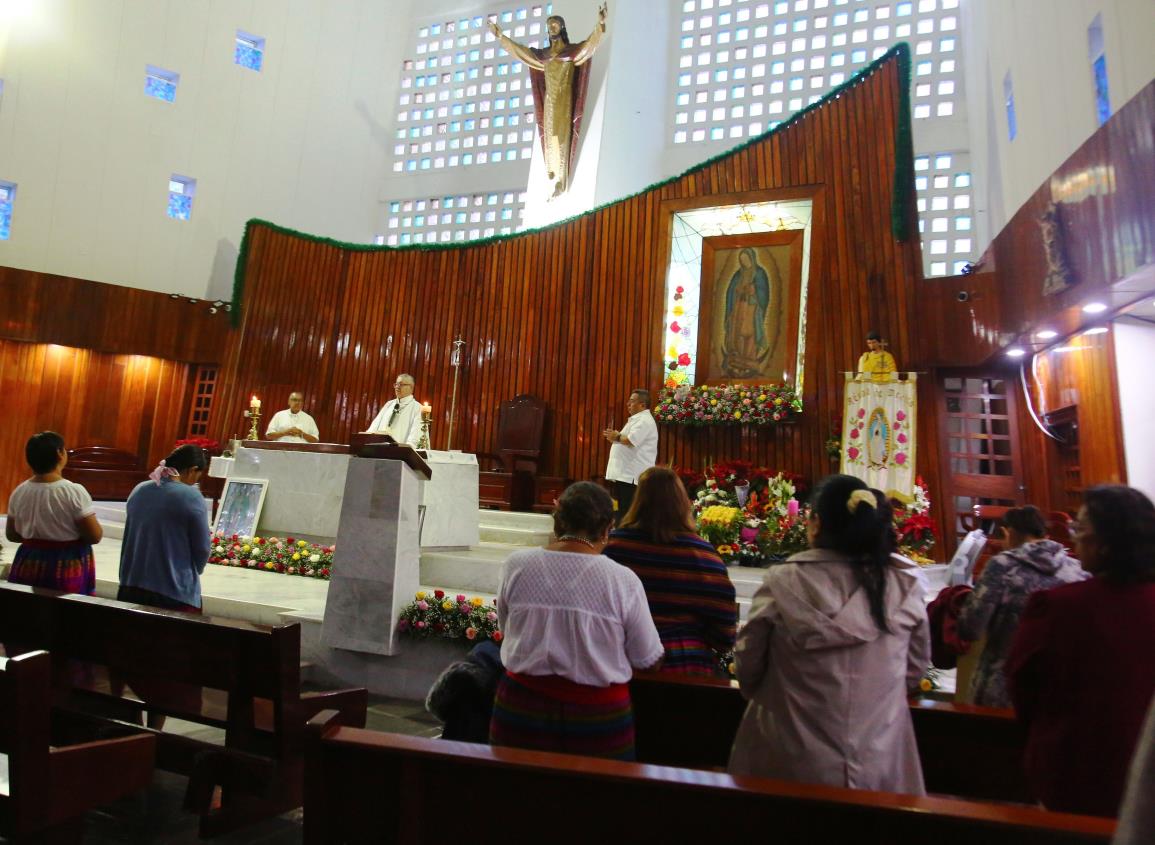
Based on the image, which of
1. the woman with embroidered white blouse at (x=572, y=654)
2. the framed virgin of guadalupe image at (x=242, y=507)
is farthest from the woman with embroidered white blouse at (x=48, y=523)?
the framed virgin of guadalupe image at (x=242, y=507)

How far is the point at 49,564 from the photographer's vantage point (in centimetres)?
340

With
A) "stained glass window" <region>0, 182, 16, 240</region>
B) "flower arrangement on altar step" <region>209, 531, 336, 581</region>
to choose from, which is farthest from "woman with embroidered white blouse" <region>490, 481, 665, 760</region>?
"stained glass window" <region>0, 182, 16, 240</region>

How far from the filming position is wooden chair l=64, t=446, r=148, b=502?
11492 millimetres

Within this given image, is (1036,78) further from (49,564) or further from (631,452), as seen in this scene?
(49,564)

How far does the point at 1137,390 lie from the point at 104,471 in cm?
1335

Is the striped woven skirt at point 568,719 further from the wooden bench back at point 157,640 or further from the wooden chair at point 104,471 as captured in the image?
the wooden chair at point 104,471

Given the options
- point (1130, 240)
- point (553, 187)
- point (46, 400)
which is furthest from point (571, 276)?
point (46, 400)

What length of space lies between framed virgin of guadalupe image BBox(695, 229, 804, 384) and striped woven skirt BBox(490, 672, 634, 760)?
24.9 feet

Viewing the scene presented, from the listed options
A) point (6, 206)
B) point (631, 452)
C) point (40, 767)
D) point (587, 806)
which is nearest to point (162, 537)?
point (40, 767)

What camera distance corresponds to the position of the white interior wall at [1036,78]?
6.04m

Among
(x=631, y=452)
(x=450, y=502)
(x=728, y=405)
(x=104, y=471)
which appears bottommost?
(x=450, y=502)

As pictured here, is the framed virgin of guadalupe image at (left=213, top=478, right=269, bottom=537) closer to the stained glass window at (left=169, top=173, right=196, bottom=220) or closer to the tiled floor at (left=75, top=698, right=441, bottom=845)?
the tiled floor at (left=75, top=698, right=441, bottom=845)

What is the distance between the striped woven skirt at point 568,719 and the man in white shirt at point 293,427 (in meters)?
7.37

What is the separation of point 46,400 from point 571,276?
27.8ft
